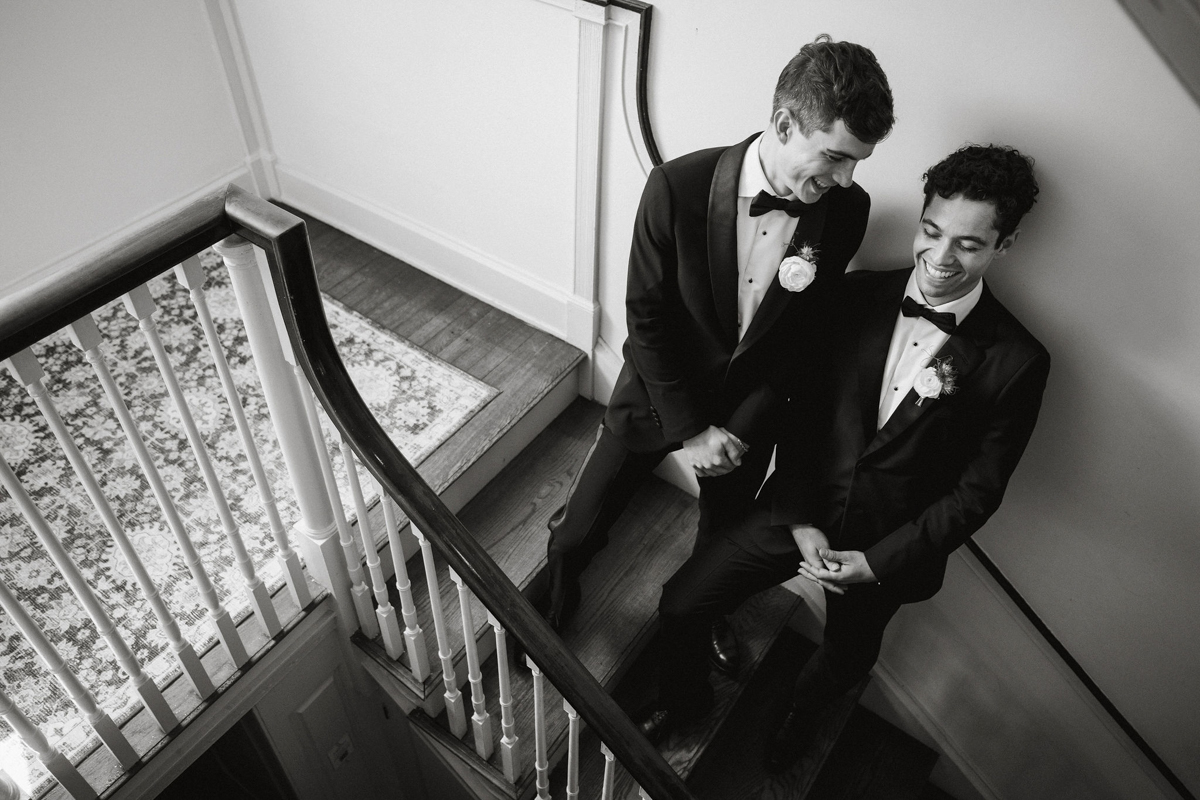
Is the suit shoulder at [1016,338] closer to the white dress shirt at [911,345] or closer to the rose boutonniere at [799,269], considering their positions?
the white dress shirt at [911,345]

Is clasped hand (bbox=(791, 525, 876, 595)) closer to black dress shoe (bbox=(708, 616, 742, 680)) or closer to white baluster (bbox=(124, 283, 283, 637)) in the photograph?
black dress shoe (bbox=(708, 616, 742, 680))

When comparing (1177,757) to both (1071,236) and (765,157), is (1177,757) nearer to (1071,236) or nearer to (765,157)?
(1071,236)

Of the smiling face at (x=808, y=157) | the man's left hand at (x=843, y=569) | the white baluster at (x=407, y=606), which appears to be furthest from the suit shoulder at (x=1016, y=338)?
the white baluster at (x=407, y=606)

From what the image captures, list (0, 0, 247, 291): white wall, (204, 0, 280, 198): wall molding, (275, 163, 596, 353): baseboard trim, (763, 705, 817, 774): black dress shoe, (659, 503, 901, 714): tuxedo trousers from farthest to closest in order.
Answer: (204, 0, 280, 198): wall molding < (275, 163, 596, 353): baseboard trim < (0, 0, 247, 291): white wall < (763, 705, 817, 774): black dress shoe < (659, 503, 901, 714): tuxedo trousers

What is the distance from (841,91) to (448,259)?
1.84m

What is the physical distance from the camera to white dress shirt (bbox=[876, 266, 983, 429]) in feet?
5.92

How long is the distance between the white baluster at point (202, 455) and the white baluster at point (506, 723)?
0.54m

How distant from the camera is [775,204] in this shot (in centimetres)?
176

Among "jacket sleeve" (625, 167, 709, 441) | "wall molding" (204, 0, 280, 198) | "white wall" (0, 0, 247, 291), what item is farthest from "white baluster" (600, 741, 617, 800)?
"wall molding" (204, 0, 280, 198)

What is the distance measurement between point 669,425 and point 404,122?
1.53 metres

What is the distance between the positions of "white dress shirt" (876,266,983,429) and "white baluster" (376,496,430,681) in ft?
3.65

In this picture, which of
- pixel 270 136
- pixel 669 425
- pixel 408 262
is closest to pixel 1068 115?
pixel 669 425

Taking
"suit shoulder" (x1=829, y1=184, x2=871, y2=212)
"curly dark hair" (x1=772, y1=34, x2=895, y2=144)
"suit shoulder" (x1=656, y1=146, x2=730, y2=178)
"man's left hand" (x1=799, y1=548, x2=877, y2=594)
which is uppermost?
"curly dark hair" (x1=772, y1=34, x2=895, y2=144)

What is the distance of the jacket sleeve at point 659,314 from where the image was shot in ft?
6.07
